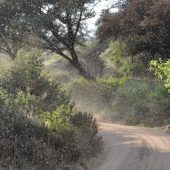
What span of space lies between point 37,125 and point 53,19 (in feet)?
67.3

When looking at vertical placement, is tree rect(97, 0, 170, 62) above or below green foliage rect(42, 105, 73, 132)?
above

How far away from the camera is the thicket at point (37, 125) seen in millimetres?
13344

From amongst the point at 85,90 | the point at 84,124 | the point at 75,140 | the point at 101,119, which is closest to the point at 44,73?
the point at 84,124

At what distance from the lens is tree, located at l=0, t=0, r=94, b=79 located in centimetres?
3375

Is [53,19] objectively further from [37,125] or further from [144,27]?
[37,125]

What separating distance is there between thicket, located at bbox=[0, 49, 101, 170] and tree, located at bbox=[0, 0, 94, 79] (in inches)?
632

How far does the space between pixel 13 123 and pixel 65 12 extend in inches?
846

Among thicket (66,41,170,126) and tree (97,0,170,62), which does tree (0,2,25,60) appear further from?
tree (97,0,170,62)

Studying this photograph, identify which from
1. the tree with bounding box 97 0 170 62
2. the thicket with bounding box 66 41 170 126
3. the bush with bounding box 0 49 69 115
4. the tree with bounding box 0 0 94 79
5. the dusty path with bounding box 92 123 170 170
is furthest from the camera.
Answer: the tree with bounding box 0 0 94 79

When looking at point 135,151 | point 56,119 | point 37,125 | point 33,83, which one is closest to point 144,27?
point 33,83

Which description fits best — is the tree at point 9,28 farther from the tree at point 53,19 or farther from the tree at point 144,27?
the tree at point 144,27

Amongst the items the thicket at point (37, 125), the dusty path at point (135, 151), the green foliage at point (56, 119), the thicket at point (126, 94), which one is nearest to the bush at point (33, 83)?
the thicket at point (37, 125)

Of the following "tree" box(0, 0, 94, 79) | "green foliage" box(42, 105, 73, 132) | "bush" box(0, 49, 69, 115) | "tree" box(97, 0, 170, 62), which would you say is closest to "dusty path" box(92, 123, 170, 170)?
"green foliage" box(42, 105, 73, 132)

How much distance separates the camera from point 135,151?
16.7 metres
